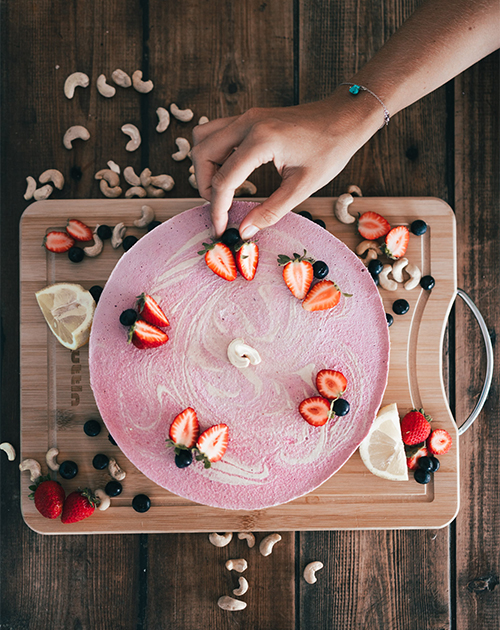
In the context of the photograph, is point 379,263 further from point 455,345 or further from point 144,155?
point 144,155

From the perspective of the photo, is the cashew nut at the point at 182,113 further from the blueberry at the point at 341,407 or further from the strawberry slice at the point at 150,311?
the blueberry at the point at 341,407

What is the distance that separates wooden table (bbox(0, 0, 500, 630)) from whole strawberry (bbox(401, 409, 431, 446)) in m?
0.26

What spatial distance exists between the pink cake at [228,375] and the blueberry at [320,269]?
0.10m

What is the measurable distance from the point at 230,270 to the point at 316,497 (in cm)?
89

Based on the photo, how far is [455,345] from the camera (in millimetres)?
1907

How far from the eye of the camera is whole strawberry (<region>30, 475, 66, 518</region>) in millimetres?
1684

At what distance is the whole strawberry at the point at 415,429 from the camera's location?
1.71 m

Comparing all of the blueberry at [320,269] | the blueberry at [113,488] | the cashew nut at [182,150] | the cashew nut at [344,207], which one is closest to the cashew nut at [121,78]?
the cashew nut at [182,150]

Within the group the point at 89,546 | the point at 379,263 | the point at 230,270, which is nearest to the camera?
the point at 230,270

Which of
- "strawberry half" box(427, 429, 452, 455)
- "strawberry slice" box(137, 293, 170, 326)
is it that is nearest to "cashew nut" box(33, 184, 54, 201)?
"strawberry slice" box(137, 293, 170, 326)

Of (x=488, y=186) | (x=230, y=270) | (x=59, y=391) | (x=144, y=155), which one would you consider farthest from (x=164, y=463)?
(x=488, y=186)

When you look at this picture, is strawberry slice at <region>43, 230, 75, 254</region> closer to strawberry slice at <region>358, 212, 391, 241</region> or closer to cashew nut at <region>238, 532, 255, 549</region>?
strawberry slice at <region>358, 212, 391, 241</region>

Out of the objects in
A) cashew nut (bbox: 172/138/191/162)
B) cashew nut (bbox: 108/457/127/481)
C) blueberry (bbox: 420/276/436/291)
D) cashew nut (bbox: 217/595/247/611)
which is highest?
cashew nut (bbox: 172/138/191/162)

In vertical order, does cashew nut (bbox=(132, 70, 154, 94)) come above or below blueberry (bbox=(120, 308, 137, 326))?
above
